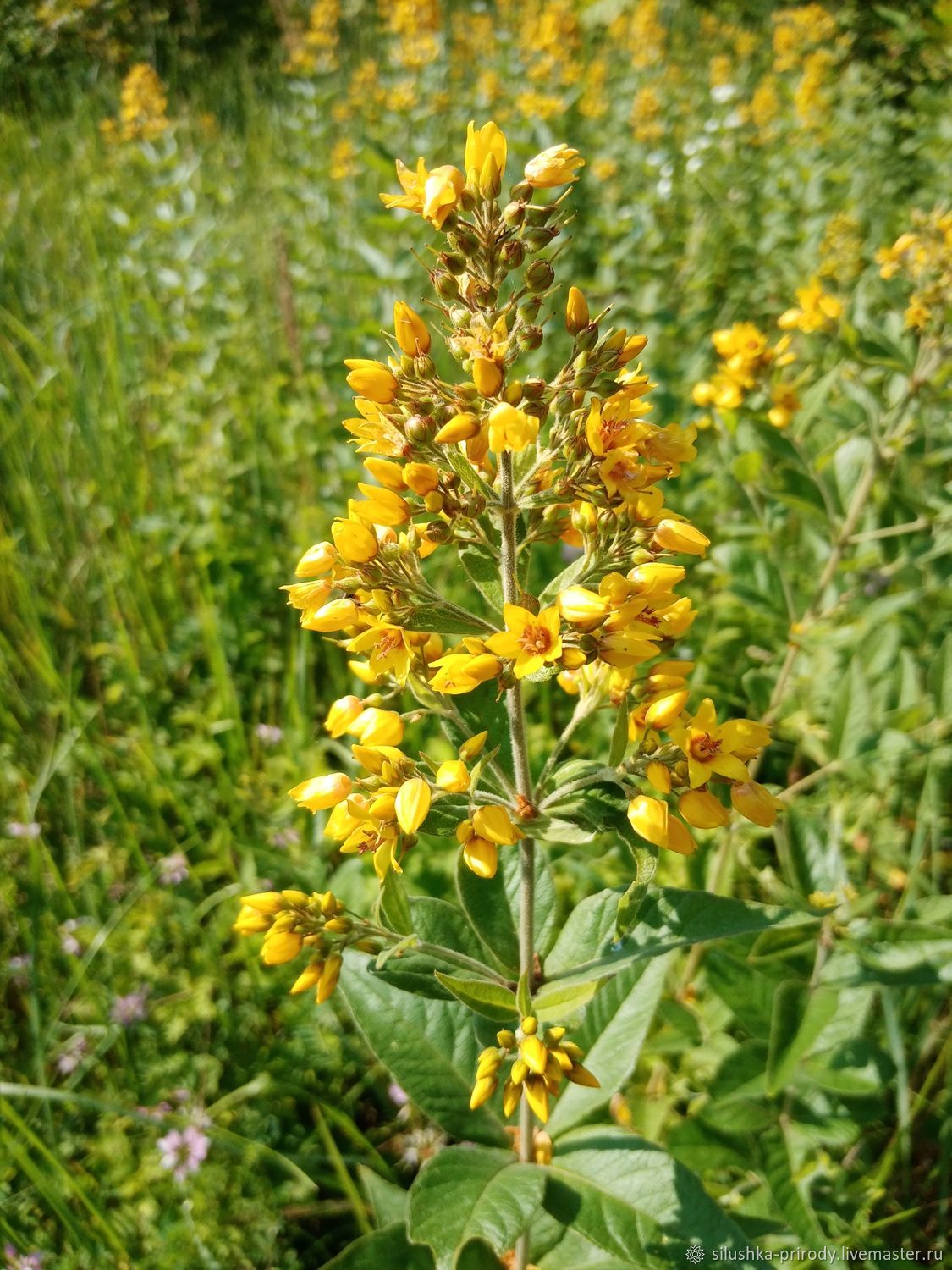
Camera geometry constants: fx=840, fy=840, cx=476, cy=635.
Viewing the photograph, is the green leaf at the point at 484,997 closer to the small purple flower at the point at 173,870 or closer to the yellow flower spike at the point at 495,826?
the yellow flower spike at the point at 495,826

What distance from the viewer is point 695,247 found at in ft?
16.3

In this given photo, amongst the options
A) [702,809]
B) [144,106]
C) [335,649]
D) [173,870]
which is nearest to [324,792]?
[702,809]

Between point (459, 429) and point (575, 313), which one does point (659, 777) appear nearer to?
point (459, 429)

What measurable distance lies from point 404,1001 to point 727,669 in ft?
6.80

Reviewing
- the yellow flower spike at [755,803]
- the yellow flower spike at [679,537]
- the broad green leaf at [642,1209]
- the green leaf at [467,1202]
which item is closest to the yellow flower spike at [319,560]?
the yellow flower spike at [679,537]

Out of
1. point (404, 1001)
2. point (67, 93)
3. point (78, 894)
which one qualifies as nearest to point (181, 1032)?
point (78, 894)

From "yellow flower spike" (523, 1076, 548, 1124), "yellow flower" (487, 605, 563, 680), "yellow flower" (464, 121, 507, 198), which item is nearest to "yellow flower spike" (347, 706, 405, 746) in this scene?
"yellow flower" (487, 605, 563, 680)

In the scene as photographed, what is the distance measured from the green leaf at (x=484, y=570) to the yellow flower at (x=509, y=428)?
0.24 meters

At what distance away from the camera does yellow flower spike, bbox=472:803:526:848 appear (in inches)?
46.7

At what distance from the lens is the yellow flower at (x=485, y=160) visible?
3.90ft

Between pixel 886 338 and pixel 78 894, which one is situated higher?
pixel 886 338

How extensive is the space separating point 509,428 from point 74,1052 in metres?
A: 2.28

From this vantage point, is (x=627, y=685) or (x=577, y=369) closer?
(x=577, y=369)

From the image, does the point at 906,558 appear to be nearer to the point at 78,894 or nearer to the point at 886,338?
the point at 886,338
